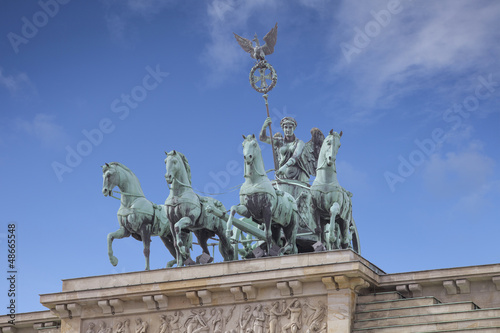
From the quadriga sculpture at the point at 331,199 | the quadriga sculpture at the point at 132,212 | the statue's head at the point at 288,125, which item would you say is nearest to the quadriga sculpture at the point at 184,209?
the quadriga sculpture at the point at 132,212

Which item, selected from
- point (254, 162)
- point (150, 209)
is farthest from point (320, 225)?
point (150, 209)

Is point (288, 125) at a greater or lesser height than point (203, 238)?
greater

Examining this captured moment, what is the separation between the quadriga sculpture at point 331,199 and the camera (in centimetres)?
3272

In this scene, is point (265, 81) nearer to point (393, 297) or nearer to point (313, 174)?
point (313, 174)

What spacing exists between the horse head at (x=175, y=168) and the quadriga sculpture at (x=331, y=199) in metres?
3.82

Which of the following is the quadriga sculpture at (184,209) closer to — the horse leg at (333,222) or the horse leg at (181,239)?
the horse leg at (181,239)

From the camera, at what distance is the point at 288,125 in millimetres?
38781

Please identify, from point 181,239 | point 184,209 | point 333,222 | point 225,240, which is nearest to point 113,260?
point 181,239

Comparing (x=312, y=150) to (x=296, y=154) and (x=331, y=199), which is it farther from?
(x=331, y=199)

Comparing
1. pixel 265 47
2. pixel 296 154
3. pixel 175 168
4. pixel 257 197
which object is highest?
pixel 265 47

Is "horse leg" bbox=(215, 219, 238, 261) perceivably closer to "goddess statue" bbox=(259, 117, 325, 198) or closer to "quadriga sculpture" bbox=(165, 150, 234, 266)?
"quadriga sculpture" bbox=(165, 150, 234, 266)

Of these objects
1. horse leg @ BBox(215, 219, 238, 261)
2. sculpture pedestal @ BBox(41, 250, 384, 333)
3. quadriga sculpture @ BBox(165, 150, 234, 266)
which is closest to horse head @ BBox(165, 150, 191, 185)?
quadriga sculpture @ BBox(165, 150, 234, 266)

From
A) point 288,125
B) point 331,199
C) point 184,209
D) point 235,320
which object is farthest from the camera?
point 288,125

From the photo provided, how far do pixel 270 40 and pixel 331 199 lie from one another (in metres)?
7.65
